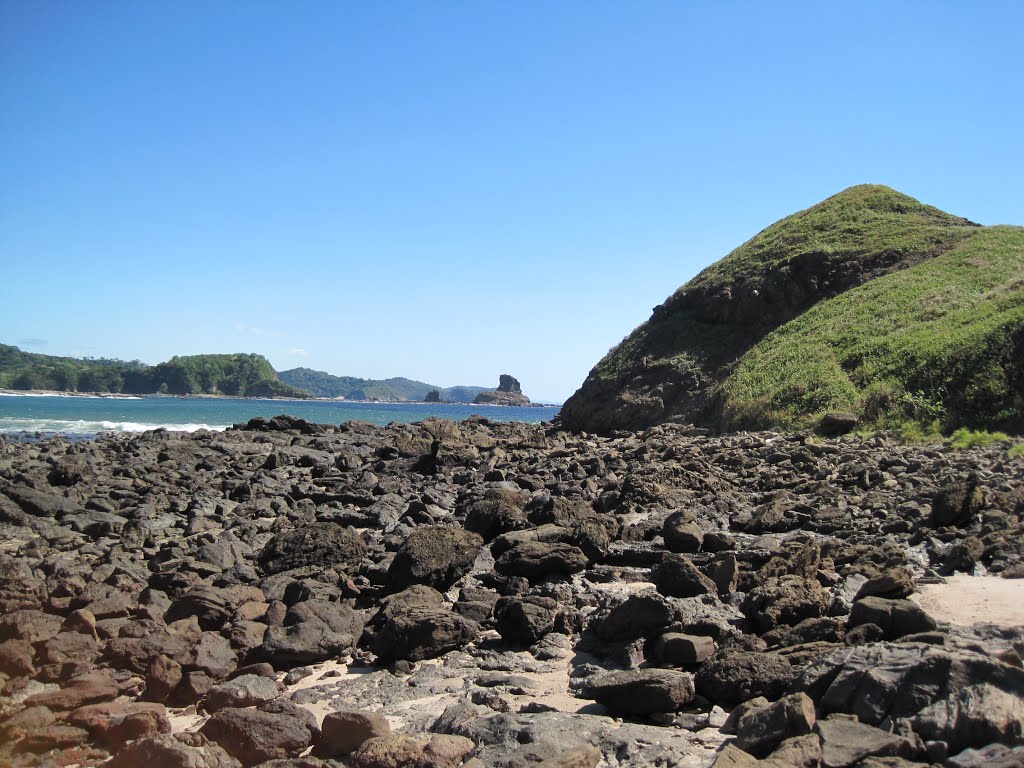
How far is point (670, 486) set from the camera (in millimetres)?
15164

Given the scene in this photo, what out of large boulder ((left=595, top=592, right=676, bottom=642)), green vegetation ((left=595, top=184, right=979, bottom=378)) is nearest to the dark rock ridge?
green vegetation ((left=595, top=184, right=979, bottom=378))

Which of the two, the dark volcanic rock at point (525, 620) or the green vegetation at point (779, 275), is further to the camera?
the green vegetation at point (779, 275)

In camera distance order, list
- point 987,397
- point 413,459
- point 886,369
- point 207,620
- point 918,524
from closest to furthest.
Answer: point 207,620
point 918,524
point 987,397
point 413,459
point 886,369

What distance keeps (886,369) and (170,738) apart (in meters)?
24.9

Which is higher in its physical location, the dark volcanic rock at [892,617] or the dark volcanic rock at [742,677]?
the dark volcanic rock at [892,617]

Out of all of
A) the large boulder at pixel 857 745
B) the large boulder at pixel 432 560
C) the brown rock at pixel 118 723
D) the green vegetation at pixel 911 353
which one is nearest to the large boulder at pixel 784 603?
the large boulder at pixel 857 745

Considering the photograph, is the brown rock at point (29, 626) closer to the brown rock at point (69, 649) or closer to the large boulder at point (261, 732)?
the brown rock at point (69, 649)

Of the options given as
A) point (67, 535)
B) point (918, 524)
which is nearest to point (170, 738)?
point (67, 535)

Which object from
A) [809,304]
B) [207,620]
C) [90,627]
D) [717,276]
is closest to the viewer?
[90,627]

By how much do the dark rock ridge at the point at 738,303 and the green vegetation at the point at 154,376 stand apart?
405 ft

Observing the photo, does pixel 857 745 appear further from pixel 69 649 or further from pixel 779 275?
pixel 779 275

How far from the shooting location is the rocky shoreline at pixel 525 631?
5.07 m

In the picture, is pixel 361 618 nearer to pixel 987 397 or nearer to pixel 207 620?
pixel 207 620

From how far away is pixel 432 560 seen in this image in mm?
9281
